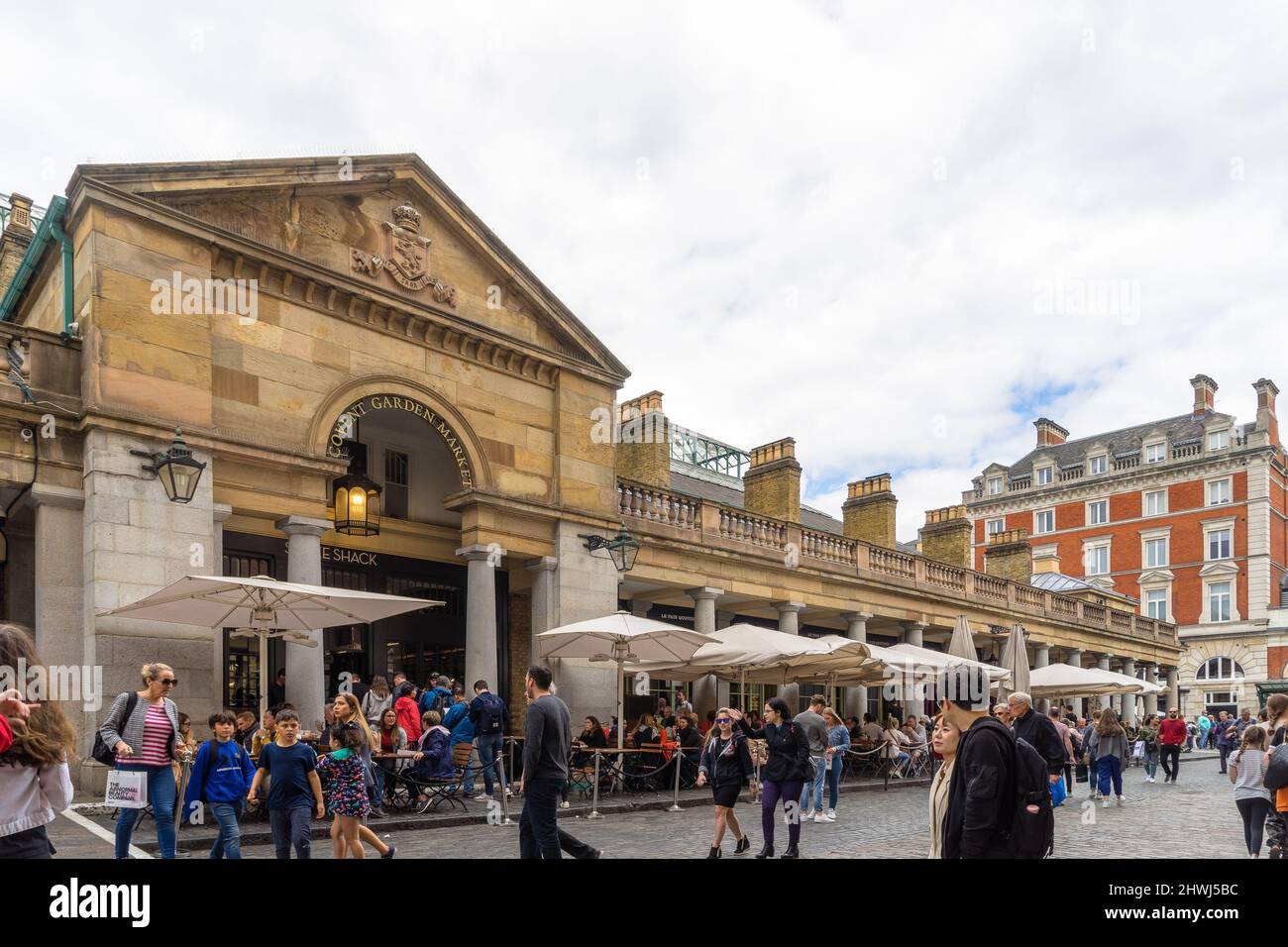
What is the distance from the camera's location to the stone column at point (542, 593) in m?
18.2

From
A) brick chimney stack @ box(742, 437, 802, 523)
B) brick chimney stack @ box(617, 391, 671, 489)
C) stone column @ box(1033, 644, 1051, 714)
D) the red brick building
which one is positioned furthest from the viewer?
the red brick building

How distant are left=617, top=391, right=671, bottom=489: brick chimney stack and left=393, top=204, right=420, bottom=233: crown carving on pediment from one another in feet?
25.2

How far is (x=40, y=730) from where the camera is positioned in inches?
169

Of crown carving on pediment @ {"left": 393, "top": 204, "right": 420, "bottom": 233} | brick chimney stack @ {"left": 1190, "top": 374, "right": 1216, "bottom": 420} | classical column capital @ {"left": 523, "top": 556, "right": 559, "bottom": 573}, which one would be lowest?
classical column capital @ {"left": 523, "top": 556, "right": 559, "bottom": 573}

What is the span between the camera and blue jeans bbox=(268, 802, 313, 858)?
8.24m

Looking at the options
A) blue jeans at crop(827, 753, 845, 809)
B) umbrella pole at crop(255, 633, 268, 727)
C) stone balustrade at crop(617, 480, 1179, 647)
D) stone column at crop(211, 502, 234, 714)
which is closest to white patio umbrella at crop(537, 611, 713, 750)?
blue jeans at crop(827, 753, 845, 809)

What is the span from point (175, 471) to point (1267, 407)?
58.5 meters

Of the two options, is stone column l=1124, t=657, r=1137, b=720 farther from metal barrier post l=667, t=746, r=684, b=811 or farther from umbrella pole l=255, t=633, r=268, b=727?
umbrella pole l=255, t=633, r=268, b=727

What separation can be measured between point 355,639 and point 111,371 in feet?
25.3

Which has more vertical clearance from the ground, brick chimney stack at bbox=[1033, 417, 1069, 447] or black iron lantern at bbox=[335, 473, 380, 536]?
brick chimney stack at bbox=[1033, 417, 1069, 447]

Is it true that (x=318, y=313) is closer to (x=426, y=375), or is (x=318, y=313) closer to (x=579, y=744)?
(x=426, y=375)

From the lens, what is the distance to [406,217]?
16.9 metres

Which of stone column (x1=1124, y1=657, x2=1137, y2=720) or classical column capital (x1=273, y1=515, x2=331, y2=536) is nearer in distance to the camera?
classical column capital (x1=273, y1=515, x2=331, y2=536)
